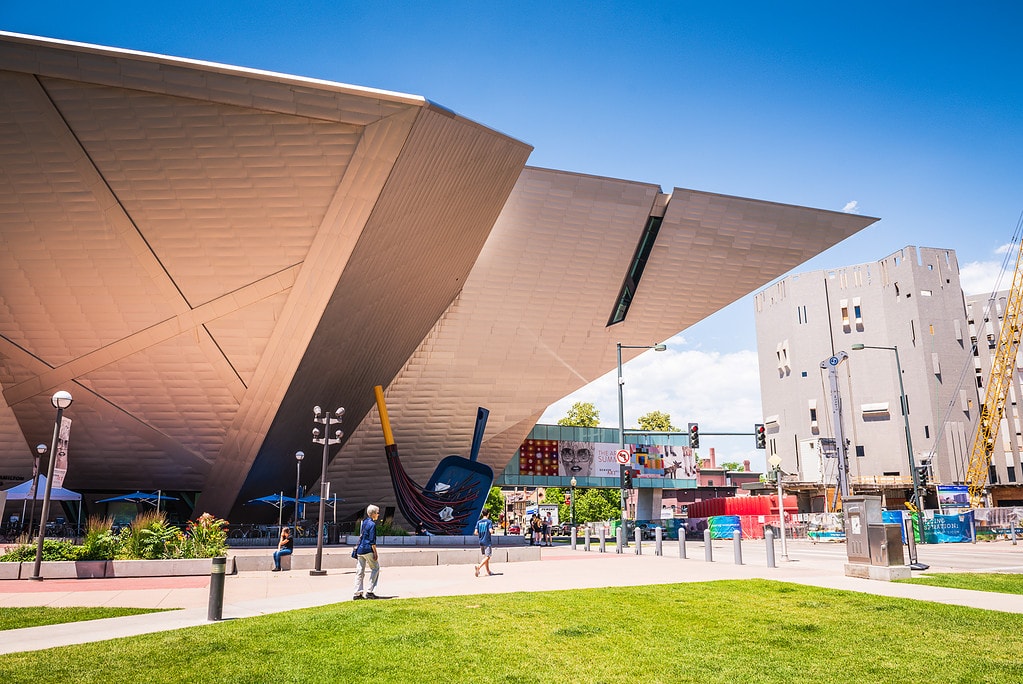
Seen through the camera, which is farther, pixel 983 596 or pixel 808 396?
pixel 808 396

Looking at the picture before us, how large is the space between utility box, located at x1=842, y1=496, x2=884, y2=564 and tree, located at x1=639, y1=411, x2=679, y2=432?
224 ft

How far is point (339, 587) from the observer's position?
13.5 m

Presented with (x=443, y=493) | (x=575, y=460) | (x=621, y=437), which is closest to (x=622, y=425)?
(x=621, y=437)

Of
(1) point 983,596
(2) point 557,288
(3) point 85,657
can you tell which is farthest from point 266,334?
(1) point 983,596

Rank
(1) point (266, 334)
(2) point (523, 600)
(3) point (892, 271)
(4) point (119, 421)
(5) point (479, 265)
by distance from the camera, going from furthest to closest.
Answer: (3) point (892, 271) → (5) point (479, 265) → (4) point (119, 421) → (1) point (266, 334) → (2) point (523, 600)

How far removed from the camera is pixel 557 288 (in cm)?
2892

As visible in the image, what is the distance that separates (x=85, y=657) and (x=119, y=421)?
69.5ft

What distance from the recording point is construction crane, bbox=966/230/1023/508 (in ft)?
205

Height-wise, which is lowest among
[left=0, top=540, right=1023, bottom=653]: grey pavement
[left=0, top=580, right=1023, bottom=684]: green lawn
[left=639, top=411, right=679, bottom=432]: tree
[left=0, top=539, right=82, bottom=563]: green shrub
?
[left=0, top=540, right=1023, bottom=653]: grey pavement

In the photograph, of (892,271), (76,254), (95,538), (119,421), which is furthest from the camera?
(892,271)

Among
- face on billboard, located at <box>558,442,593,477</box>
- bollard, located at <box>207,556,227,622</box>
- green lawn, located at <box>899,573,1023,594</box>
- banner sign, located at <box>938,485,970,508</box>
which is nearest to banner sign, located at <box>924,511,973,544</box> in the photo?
green lawn, located at <box>899,573,1023,594</box>

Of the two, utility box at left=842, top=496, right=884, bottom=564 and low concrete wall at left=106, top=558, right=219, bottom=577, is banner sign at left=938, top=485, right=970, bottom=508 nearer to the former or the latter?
utility box at left=842, top=496, right=884, bottom=564

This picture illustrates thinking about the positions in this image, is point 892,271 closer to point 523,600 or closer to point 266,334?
point 266,334

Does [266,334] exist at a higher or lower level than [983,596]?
higher
